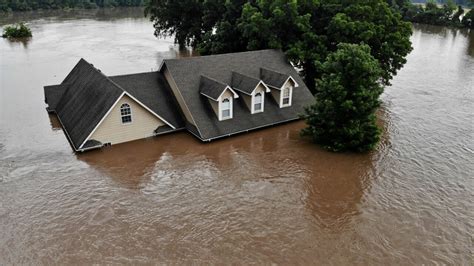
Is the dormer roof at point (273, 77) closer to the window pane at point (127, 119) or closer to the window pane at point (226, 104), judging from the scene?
the window pane at point (226, 104)

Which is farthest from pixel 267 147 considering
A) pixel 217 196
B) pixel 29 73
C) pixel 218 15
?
pixel 29 73

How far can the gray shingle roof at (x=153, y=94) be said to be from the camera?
925 inches

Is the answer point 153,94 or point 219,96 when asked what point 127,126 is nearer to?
point 153,94

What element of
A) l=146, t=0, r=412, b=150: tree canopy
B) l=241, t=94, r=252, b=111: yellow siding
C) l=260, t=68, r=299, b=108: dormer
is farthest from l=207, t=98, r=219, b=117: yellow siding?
l=146, t=0, r=412, b=150: tree canopy

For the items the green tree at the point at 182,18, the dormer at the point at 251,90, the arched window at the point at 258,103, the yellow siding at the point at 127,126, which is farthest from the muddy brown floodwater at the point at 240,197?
the green tree at the point at 182,18

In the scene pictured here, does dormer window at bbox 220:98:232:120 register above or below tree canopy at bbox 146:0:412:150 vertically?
below

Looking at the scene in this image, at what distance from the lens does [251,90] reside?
78.4 ft

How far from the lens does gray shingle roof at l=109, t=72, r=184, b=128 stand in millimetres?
23484

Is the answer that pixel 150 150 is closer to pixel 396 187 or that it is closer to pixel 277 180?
pixel 277 180

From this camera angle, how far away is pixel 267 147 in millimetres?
23188

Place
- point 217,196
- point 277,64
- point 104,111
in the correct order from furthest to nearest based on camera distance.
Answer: point 277,64 → point 104,111 → point 217,196

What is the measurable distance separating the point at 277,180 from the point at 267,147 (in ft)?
13.1

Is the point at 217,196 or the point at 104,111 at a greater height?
the point at 104,111

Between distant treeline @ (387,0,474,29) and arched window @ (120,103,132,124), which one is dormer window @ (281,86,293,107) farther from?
distant treeline @ (387,0,474,29)
